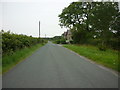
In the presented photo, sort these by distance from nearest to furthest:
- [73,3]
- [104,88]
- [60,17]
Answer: [104,88] < [73,3] < [60,17]

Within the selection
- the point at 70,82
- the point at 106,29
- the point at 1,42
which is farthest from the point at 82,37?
the point at 70,82

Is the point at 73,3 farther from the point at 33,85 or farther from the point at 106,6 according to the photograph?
the point at 33,85

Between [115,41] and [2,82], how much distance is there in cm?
2015

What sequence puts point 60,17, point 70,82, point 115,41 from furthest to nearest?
point 60,17 < point 115,41 < point 70,82

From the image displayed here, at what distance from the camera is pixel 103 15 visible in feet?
76.1

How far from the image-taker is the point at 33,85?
494 cm

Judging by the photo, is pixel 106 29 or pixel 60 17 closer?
pixel 106 29

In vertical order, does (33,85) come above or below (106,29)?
below

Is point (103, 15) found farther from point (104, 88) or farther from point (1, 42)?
point (104, 88)

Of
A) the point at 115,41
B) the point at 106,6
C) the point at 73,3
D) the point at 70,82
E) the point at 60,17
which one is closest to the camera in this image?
the point at 70,82

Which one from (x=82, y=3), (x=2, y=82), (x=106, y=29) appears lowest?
(x=2, y=82)

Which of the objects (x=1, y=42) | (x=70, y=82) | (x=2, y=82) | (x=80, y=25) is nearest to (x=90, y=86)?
(x=70, y=82)

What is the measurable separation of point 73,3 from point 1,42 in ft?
119

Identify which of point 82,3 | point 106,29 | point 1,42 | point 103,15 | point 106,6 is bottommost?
point 1,42
